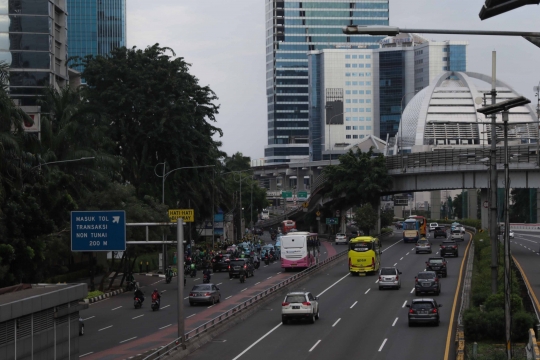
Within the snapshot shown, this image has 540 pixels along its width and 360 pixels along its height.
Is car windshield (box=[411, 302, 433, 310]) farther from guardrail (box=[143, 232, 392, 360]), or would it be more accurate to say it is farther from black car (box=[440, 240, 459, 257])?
black car (box=[440, 240, 459, 257])

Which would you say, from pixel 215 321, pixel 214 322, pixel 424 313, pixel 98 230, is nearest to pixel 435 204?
pixel 424 313

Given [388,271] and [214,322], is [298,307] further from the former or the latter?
[388,271]

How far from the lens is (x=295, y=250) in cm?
6356

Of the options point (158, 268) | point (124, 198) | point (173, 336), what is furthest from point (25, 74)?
point (173, 336)

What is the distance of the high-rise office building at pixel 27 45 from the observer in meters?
81.2

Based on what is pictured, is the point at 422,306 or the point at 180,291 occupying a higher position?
the point at 180,291

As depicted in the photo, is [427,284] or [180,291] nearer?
[180,291]

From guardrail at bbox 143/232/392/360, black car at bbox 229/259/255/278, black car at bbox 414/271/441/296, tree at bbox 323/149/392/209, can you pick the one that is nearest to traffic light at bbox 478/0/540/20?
guardrail at bbox 143/232/392/360

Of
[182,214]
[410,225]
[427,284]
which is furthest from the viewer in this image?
[410,225]

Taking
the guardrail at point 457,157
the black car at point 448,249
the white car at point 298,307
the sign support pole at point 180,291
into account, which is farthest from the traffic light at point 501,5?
the guardrail at point 457,157

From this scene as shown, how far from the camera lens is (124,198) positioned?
5559 cm

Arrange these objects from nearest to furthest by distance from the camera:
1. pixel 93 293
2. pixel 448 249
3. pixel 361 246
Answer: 1. pixel 93 293
2. pixel 361 246
3. pixel 448 249

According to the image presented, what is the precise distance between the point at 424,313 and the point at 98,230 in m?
14.5

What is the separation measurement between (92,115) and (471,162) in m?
36.9
